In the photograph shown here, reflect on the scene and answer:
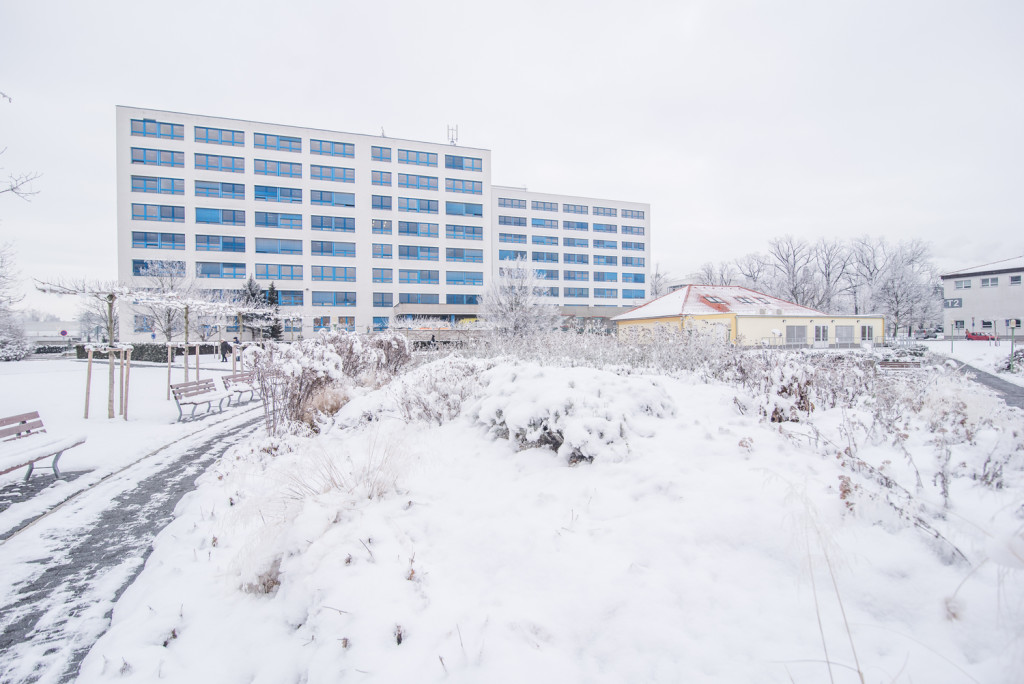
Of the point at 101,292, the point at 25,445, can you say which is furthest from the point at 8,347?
the point at 25,445

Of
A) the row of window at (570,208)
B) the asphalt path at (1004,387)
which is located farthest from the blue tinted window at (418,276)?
the asphalt path at (1004,387)

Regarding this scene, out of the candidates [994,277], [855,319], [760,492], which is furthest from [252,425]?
[994,277]

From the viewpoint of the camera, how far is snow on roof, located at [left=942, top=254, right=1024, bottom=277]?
139 feet

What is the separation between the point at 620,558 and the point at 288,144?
50.9 meters

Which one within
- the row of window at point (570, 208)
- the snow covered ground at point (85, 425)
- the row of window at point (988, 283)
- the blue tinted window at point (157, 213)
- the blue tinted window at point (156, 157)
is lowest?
the snow covered ground at point (85, 425)

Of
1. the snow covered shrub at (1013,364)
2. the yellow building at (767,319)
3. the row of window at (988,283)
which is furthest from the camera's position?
the row of window at (988,283)

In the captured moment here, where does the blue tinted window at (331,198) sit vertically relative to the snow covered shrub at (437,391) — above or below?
→ above

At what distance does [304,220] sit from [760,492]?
47.9 meters

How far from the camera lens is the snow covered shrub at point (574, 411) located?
4.07m

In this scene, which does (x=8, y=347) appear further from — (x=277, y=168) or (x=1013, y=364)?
(x=1013, y=364)

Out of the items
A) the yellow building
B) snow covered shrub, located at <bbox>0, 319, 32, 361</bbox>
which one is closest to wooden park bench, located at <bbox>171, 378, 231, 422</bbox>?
the yellow building

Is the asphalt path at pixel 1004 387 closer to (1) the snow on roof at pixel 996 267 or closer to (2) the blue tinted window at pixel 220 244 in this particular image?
(1) the snow on roof at pixel 996 267

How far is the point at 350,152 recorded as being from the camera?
4447cm

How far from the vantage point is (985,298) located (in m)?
43.8
